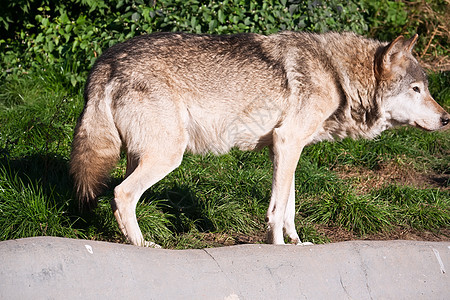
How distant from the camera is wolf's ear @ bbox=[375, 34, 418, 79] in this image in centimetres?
427

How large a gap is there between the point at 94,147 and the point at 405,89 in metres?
2.45

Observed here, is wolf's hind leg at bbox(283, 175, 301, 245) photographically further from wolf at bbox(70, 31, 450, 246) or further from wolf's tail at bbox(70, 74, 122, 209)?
wolf's tail at bbox(70, 74, 122, 209)

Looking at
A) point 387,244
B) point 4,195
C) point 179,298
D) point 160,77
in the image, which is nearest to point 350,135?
point 387,244

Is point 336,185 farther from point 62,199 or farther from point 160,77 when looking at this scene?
point 62,199

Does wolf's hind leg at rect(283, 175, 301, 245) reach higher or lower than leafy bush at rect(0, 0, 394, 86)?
lower

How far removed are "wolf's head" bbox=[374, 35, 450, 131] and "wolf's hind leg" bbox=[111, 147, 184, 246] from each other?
1.75 metres

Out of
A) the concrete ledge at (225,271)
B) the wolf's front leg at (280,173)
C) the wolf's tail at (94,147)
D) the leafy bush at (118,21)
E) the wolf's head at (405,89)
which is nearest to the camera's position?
the concrete ledge at (225,271)

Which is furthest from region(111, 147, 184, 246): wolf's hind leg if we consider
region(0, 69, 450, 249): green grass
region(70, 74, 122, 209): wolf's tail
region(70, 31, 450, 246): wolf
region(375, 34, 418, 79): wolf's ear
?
region(375, 34, 418, 79): wolf's ear

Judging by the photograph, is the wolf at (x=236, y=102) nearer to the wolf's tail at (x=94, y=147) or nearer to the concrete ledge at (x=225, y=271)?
the wolf's tail at (x=94, y=147)

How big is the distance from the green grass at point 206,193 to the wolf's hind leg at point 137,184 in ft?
1.19

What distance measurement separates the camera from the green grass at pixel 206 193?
4.20 m

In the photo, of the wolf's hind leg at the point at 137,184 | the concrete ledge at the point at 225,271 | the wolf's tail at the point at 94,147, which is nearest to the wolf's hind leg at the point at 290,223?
the concrete ledge at the point at 225,271

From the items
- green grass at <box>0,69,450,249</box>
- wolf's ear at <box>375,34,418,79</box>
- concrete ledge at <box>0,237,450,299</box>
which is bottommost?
green grass at <box>0,69,450,249</box>

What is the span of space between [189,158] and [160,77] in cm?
164
